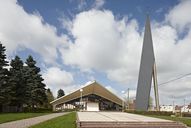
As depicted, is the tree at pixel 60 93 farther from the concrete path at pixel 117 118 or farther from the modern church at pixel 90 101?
the concrete path at pixel 117 118

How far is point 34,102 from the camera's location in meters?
48.2

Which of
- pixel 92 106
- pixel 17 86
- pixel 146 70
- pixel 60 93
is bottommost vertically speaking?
pixel 92 106

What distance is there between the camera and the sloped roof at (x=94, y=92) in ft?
214

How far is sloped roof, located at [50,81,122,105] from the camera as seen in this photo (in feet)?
214

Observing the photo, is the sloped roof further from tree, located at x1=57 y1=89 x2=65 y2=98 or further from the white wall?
tree, located at x1=57 y1=89 x2=65 y2=98

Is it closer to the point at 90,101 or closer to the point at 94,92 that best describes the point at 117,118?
the point at 94,92

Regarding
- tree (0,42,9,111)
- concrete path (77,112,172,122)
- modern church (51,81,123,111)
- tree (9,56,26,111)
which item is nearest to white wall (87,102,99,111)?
modern church (51,81,123,111)

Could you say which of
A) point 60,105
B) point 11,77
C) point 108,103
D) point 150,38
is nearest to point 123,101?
point 108,103

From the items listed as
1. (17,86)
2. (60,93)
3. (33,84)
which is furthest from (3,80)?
(60,93)

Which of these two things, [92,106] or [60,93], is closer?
[92,106]

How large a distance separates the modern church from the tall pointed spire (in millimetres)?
18818

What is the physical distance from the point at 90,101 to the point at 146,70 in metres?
27.3

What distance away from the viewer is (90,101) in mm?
71188

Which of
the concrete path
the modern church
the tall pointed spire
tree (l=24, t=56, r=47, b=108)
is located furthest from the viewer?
the modern church
